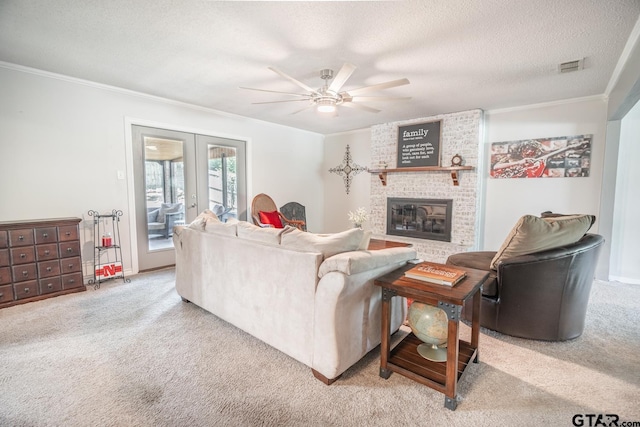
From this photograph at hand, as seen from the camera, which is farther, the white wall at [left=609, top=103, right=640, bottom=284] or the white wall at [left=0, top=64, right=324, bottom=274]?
the white wall at [left=609, top=103, right=640, bottom=284]

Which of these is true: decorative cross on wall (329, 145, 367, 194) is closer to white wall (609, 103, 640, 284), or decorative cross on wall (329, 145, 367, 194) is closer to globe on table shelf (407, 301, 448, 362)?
white wall (609, 103, 640, 284)

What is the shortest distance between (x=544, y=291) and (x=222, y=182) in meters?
4.37

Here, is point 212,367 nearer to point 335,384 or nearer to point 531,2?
point 335,384

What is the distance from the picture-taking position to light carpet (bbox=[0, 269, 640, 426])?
152 centimetres

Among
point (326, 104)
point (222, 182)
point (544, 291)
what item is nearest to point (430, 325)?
point (544, 291)

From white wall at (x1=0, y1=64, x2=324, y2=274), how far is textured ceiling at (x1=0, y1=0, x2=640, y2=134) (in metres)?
0.24

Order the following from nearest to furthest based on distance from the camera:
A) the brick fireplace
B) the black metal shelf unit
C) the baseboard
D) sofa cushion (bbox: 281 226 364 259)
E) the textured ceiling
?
sofa cushion (bbox: 281 226 364 259), the textured ceiling, the black metal shelf unit, the baseboard, the brick fireplace

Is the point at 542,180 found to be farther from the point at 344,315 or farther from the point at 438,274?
the point at 344,315

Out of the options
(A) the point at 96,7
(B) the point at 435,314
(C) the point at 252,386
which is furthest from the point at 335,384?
(A) the point at 96,7

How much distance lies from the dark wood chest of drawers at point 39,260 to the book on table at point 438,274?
3.51 meters

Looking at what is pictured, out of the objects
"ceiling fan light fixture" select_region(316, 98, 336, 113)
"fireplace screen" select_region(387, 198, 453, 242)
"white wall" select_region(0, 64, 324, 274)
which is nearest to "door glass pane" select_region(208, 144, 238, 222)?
"white wall" select_region(0, 64, 324, 274)

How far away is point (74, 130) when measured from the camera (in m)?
3.33

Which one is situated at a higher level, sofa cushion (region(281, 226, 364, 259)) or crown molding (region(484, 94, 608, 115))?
crown molding (region(484, 94, 608, 115))

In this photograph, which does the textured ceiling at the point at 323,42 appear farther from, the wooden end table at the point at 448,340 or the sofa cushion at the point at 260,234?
the wooden end table at the point at 448,340
